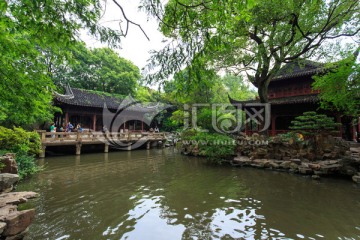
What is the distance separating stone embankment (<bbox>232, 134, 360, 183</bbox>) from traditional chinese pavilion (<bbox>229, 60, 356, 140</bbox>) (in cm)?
390

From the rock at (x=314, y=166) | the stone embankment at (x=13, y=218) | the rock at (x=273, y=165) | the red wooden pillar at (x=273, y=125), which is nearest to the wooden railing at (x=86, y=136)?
the stone embankment at (x=13, y=218)

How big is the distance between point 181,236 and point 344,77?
7.66m

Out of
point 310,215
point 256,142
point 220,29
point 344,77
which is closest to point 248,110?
point 256,142

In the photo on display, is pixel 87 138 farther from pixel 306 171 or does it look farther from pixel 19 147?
pixel 306 171

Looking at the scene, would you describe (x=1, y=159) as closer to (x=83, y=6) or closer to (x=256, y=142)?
(x=83, y=6)

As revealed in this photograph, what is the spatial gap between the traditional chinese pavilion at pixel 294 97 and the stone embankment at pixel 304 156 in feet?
12.8

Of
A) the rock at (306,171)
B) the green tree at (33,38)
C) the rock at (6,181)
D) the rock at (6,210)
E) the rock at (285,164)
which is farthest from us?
the rock at (285,164)

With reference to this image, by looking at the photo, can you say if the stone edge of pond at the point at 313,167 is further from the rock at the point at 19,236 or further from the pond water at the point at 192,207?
the rock at the point at 19,236

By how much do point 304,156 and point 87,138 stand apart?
40.7ft

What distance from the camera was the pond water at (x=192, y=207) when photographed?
364 cm

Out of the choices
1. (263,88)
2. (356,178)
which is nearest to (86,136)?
(263,88)

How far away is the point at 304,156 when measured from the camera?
882 cm

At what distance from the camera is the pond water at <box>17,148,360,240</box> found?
143 inches

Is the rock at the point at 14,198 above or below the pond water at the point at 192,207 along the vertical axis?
above
